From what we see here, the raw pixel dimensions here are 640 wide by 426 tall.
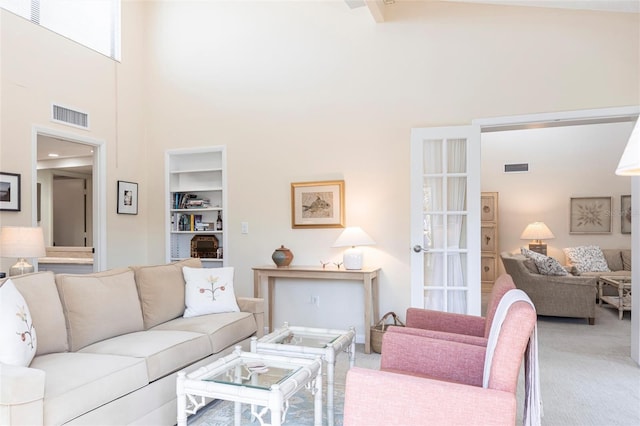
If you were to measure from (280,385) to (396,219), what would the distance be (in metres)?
2.61

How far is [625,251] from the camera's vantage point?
6.64m

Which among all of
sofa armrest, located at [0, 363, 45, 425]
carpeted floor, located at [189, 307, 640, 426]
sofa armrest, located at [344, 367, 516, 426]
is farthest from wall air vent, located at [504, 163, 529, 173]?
sofa armrest, located at [0, 363, 45, 425]

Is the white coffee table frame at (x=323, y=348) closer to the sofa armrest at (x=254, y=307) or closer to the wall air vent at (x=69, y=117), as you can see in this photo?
the sofa armrest at (x=254, y=307)

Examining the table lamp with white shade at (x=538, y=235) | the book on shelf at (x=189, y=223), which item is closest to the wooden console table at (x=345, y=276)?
the book on shelf at (x=189, y=223)

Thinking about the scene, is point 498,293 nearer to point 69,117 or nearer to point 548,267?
point 548,267

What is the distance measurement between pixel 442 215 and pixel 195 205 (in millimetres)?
2976

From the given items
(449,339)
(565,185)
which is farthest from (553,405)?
(565,185)

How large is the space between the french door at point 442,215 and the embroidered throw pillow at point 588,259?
377 centimetres

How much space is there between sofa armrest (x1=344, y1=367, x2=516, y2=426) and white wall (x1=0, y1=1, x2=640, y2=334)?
8.67 ft

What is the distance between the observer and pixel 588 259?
6535mm

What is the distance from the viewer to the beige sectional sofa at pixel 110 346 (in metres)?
1.74

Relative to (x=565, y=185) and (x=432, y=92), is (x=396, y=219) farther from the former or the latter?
(x=565, y=185)

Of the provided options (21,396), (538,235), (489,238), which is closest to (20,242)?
(21,396)

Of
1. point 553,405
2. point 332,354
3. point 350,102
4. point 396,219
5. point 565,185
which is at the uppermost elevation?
point 350,102
